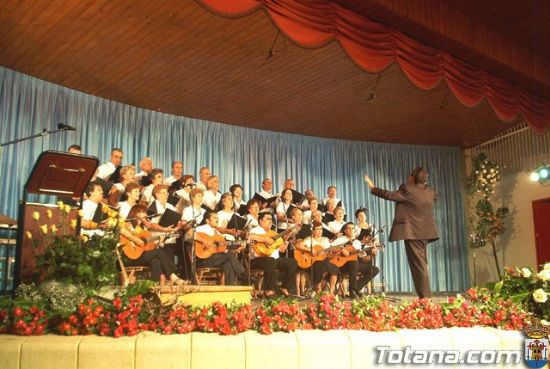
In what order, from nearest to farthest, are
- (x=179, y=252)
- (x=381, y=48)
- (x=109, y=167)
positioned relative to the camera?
(x=381, y=48) → (x=179, y=252) → (x=109, y=167)

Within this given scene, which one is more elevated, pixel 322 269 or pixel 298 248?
pixel 298 248

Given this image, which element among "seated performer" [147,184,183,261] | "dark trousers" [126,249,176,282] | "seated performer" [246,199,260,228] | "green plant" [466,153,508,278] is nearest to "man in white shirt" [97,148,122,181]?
"seated performer" [147,184,183,261]

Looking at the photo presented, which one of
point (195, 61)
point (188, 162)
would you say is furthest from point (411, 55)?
point (188, 162)

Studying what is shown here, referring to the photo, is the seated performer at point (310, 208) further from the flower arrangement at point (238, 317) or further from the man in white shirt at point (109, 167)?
the flower arrangement at point (238, 317)

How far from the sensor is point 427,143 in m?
12.1

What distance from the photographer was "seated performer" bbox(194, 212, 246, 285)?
683cm

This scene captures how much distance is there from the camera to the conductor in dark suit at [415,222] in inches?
234

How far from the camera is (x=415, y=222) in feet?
19.8

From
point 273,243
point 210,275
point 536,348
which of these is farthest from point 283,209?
point 536,348

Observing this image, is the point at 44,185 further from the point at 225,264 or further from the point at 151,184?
the point at 151,184

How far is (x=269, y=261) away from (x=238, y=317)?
402 centimetres

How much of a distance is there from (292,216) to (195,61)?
9.00 ft

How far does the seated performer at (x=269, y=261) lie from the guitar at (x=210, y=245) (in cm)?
47

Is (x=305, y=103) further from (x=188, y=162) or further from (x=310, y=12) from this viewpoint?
(x=310, y=12)
